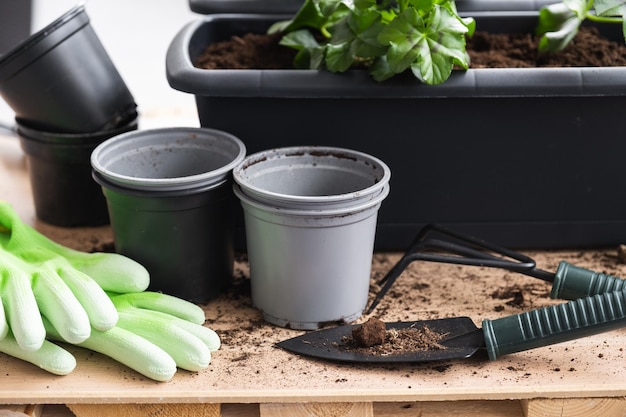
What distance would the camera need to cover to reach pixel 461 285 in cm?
115

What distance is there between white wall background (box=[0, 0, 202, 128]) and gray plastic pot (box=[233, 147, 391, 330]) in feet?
2.42

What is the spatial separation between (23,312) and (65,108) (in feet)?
1.32

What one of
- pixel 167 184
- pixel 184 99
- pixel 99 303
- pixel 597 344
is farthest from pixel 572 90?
pixel 184 99

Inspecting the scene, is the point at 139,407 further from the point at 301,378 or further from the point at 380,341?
the point at 380,341

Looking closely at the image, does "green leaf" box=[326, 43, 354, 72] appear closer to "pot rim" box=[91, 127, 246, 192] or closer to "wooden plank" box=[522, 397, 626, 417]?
"pot rim" box=[91, 127, 246, 192]

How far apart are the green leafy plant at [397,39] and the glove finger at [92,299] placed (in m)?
0.42

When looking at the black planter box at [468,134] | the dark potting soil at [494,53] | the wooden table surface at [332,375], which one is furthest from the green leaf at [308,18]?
the wooden table surface at [332,375]

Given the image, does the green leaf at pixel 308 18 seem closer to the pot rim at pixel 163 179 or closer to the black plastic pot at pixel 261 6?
the black plastic pot at pixel 261 6

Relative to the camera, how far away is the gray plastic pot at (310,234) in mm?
982

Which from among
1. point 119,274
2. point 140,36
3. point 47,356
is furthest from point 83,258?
point 140,36

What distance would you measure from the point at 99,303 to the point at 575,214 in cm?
71

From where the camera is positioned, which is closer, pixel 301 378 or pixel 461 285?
pixel 301 378

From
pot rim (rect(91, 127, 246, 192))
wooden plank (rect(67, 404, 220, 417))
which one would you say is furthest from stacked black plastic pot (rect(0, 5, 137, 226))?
wooden plank (rect(67, 404, 220, 417))

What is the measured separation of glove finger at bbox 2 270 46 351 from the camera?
0.91 metres
